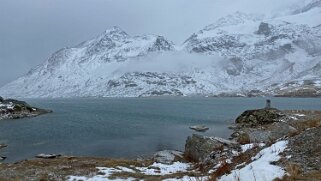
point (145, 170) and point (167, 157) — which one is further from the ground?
point (145, 170)

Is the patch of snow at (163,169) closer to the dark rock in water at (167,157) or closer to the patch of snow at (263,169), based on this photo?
the dark rock in water at (167,157)

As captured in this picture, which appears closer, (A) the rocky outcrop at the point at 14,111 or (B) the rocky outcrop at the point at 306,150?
Result: (B) the rocky outcrop at the point at 306,150

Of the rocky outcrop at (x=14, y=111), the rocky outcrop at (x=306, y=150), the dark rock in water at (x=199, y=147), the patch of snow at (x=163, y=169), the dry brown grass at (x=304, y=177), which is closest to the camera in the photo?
the dry brown grass at (x=304, y=177)

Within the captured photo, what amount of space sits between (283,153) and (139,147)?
46408 mm

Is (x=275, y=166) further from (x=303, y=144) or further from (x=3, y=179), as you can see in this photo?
(x=3, y=179)

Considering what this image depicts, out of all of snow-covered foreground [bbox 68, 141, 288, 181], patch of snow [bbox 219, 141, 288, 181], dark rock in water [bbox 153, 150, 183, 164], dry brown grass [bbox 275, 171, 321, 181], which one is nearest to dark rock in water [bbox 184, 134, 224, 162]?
dark rock in water [bbox 153, 150, 183, 164]

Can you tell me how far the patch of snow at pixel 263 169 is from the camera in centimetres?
1781

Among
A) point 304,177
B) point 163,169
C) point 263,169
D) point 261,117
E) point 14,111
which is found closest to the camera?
point 304,177

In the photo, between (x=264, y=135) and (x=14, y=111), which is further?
(x=14, y=111)

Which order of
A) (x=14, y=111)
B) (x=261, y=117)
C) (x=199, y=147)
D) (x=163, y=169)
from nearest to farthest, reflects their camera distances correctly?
(x=163, y=169)
(x=199, y=147)
(x=261, y=117)
(x=14, y=111)

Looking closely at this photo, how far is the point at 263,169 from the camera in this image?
18797 mm

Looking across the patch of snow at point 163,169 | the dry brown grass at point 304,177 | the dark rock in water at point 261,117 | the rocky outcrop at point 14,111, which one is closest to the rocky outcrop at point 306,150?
the dry brown grass at point 304,177

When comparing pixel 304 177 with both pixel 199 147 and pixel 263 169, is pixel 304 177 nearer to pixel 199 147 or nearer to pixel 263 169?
pixel 263 169

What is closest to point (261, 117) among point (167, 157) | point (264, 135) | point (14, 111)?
point (264, 135)
